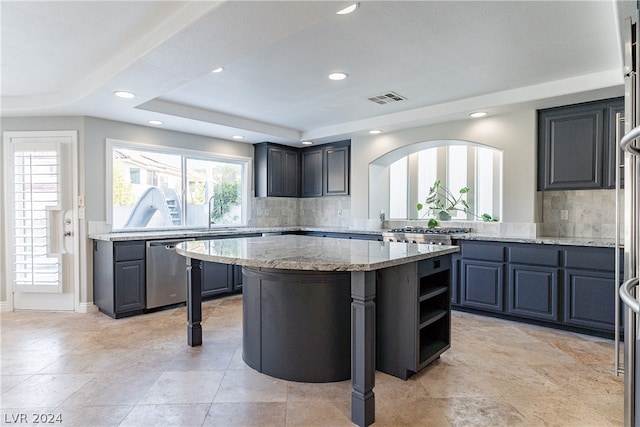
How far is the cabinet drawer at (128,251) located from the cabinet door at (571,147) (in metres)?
4.36

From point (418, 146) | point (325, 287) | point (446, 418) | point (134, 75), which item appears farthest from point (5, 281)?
point (418, 146)

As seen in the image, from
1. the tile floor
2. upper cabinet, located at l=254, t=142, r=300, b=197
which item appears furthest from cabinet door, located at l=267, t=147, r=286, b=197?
the tile floor

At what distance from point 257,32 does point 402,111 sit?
2640mm

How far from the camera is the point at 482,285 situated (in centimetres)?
385

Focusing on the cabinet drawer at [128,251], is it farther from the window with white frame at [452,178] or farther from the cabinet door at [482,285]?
the window with white frame at [452,178]

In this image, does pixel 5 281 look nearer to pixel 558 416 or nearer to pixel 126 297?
pixel 126 297

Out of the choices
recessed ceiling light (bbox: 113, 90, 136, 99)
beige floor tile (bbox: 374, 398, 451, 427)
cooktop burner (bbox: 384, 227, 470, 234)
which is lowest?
beige floor tile (bbox: 374, 398, 451, 427)

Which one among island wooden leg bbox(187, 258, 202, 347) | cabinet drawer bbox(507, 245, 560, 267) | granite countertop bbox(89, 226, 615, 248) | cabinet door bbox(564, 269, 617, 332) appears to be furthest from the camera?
cabinet drawer bbox(507, 245, 560, 267)

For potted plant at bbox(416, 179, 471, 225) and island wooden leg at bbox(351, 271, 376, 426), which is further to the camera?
potted plant at bbox(416, 179, 471, 225)

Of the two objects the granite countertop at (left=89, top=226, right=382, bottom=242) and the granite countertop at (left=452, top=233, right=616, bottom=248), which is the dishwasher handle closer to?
the granite countertop at (left=89, top=226, right=382, bottom=242)

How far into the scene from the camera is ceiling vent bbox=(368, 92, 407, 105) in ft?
12.4

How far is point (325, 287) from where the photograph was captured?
92.9 inches

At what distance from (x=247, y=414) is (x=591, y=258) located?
3145 millimetres

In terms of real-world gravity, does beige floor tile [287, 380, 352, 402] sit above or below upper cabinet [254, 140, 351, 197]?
below
